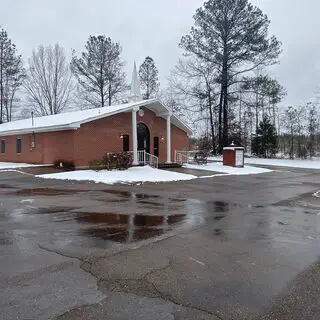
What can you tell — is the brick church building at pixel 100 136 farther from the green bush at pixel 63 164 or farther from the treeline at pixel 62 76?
the treeline at pixel 62 76

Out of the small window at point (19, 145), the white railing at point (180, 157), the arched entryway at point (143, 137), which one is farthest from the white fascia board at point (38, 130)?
the white railing at point (180, 157)

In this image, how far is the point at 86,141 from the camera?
68.2 feet

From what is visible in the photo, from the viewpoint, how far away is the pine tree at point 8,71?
40719mm

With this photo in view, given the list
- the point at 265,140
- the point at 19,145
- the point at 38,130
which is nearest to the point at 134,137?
the point at 38,130

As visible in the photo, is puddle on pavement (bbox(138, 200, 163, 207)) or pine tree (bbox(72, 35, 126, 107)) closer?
puddle on pavement (bbox(138, 200, 163, 207))

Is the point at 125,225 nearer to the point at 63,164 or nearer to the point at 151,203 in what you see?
the point at 151,203

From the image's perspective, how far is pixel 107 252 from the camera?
16.8 ft

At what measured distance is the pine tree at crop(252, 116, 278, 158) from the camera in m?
36.8

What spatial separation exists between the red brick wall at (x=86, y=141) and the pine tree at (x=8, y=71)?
1870cm

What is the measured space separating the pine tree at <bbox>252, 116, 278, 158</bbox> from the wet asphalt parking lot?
2873cm

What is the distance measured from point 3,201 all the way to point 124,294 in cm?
736

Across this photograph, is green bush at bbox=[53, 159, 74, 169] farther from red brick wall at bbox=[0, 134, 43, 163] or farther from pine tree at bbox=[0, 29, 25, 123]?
pine tree at bbox=[0, 29, 25, 123]

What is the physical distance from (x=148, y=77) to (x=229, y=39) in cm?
1193

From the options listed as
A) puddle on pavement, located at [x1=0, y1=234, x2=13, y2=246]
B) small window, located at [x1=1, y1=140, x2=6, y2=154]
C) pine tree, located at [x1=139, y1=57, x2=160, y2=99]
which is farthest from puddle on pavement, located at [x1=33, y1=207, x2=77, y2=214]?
pine tree, located at [x1=139, y1=57, x2=160, y2=99]
